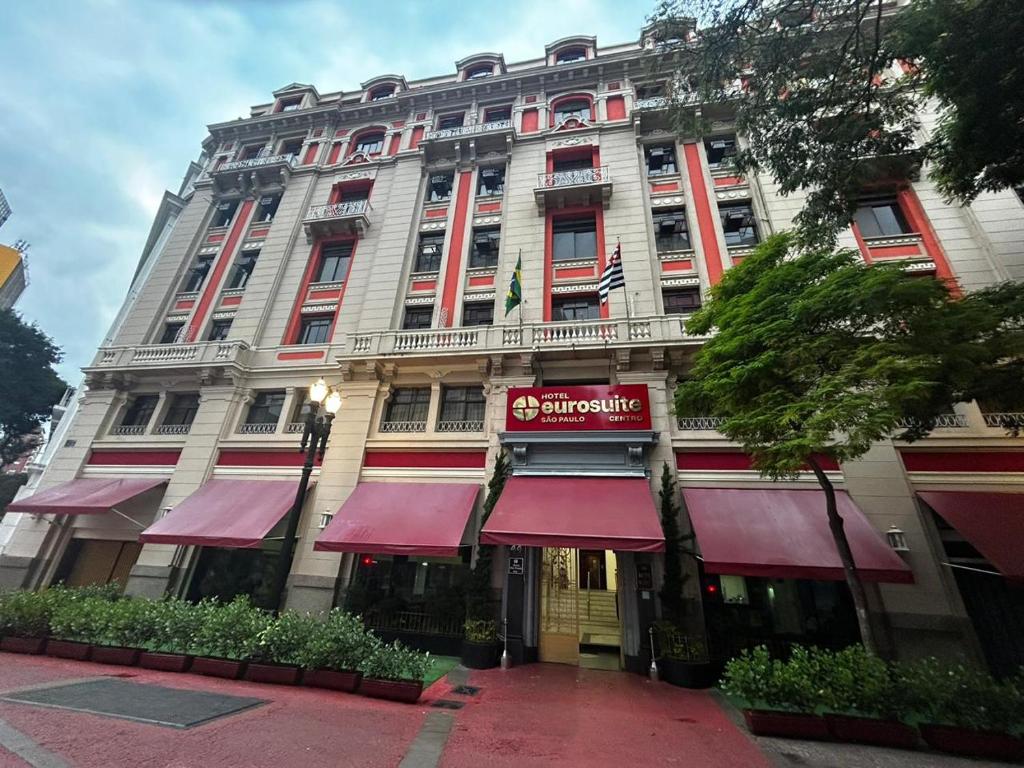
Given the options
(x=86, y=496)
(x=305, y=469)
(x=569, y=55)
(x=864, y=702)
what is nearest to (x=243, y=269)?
(x=86, y=496)

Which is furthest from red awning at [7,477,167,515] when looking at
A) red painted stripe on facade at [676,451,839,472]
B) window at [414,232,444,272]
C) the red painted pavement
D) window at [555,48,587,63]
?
window at [555,48,587,63]

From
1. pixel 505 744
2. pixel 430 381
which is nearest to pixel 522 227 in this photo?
pixel 430 381

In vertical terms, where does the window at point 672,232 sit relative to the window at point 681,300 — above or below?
above

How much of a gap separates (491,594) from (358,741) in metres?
6.01

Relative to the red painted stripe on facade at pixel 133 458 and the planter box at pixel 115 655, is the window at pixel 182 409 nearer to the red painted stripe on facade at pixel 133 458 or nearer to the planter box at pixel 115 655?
the red painted stripe on facade at pixel 133 458

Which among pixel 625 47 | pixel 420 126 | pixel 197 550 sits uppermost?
pixel 625 47

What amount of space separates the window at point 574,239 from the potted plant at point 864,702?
13.9 meters

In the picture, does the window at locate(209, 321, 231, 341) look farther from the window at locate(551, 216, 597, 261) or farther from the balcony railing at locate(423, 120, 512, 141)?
the window at locate(551, 216, 597, 261)

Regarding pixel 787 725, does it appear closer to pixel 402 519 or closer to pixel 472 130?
pixel 402 519

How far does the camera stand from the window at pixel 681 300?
1469cm

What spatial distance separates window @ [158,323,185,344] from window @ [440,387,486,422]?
43.7 ft

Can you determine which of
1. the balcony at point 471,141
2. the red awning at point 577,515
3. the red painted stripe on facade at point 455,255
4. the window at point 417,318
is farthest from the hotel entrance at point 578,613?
the balcony at point 471,141

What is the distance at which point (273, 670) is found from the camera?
7.47m

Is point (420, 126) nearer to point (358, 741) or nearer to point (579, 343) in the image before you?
point (579, 343)
